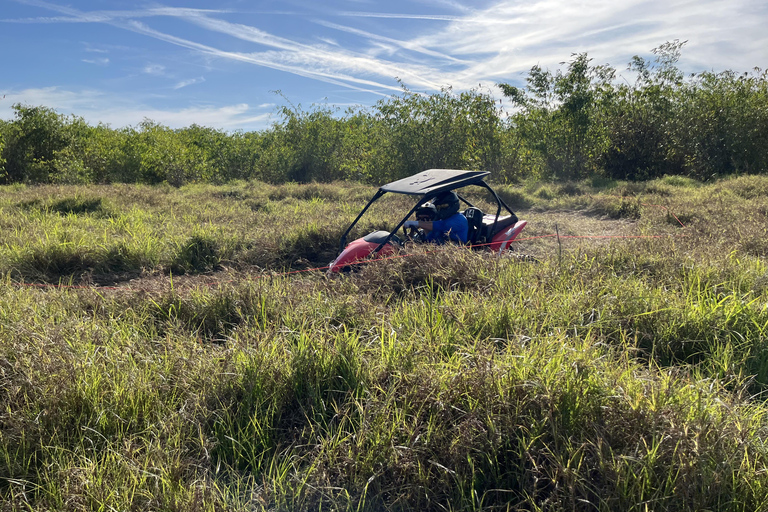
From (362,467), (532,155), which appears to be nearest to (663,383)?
(362,467)

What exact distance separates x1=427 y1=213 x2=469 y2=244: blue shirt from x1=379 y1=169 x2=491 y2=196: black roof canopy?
1.55ft

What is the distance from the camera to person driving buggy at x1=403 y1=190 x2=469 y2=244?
5285 millimetres

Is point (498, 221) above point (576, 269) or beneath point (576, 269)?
above

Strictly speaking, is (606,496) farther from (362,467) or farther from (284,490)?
(284,490)

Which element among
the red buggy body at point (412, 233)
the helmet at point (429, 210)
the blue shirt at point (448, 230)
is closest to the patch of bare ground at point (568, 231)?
the red buggy body at point (412, 233)

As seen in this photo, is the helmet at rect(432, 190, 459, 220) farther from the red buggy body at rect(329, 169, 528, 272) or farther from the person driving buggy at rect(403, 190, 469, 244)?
the red buggy body at rect(329, 169, 528, 272)

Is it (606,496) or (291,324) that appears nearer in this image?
(606,496)

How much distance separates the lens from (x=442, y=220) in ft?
17.5

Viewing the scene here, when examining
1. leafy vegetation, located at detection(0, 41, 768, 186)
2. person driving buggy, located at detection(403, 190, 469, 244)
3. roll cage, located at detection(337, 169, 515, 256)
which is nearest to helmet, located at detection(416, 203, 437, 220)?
person driving buggy, located at detection(403, 190, 469, 244)

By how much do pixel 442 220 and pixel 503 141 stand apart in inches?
431

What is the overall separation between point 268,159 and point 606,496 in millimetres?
17869

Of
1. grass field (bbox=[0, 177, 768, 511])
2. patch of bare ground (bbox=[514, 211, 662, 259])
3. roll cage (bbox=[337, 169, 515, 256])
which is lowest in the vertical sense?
grass field (bbox=[0, 177, 768, 511])

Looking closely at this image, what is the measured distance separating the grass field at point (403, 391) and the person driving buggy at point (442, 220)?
2.85 feet

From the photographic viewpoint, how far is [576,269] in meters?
4.17
